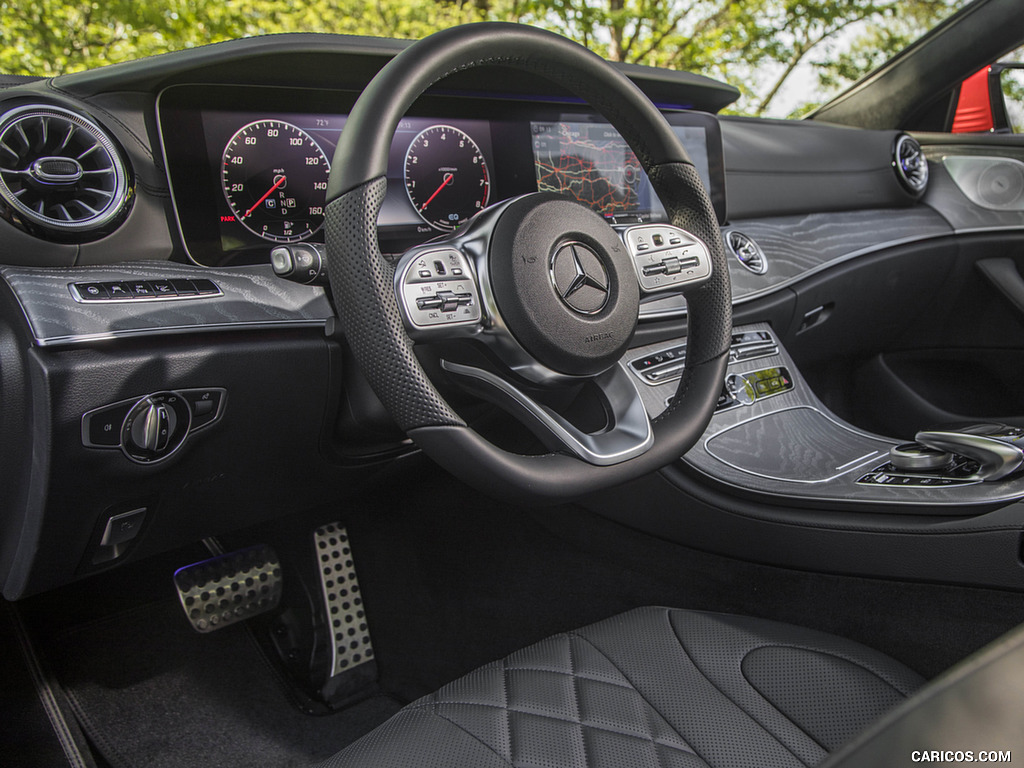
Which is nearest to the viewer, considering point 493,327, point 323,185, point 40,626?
point 493,327

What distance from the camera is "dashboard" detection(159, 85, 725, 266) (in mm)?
1170

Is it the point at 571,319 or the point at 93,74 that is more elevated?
the point at 93,74

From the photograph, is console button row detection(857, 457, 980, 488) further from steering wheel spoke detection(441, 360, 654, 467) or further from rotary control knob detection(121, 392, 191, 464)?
rotary control knob detection(121, 392, 191, 464)

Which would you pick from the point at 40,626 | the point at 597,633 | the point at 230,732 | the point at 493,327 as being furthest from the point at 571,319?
the point at 40,626

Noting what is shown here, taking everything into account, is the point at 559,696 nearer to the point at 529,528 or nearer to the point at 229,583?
the point at 529,528

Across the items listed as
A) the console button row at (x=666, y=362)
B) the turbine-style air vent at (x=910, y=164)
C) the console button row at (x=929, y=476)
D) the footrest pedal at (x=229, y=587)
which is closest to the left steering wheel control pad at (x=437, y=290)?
the console button row at (x=666, y=362)

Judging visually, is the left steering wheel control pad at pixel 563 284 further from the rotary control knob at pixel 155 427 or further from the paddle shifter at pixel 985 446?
the paddle shifter at pixel 985 446

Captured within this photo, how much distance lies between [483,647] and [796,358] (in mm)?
1054

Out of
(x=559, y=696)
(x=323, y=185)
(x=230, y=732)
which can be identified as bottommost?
(x=230, y=732)

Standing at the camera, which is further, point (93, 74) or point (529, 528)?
point (529, 528)

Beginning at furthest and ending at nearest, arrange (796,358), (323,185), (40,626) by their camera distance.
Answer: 1. (796,358)
2. (40,626)
3. (323,185)

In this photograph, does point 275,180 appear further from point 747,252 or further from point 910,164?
point 910,164

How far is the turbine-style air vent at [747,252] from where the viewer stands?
1.70 m

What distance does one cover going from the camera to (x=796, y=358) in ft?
6.57
